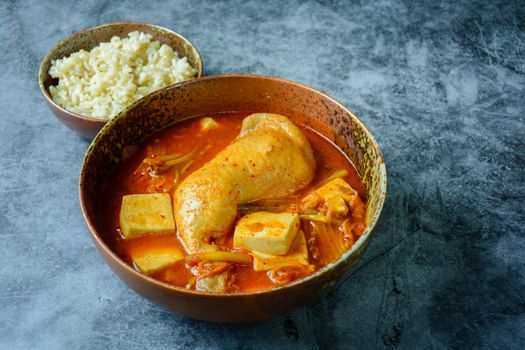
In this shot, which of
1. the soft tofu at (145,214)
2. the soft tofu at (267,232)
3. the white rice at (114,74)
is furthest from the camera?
the white rice at (114,74)

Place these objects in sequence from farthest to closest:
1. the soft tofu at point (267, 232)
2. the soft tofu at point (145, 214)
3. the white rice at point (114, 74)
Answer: the white rice at point (114, 74) < the soft tofu at point (145, 214) < the soft tofu at point (267, 232)

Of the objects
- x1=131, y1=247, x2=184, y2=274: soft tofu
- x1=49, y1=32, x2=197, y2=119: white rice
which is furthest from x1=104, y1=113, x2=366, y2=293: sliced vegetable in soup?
x1=49, y1=32, x2=197, y2=119: white rice

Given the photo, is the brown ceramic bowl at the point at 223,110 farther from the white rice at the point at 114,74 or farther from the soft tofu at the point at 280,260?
the white rice at the point at 114,74

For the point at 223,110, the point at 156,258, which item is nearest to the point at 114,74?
the point at 223,110

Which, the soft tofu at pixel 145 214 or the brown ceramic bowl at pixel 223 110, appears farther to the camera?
the soft tofu at pixel 145 214

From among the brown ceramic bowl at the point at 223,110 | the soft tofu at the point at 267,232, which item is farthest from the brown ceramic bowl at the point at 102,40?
the soft tofu at the point at 267,232

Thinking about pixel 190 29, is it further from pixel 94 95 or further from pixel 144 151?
pixel 144 151

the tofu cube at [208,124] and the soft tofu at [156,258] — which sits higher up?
the tofu cube at [208,124]

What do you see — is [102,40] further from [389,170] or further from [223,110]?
[389,170]
